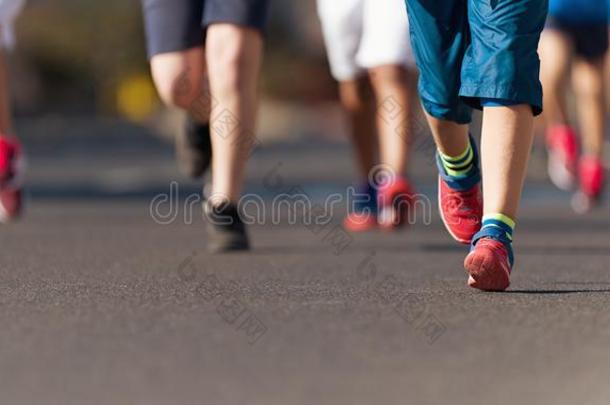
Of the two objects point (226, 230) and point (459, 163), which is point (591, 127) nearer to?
point (226, 230)

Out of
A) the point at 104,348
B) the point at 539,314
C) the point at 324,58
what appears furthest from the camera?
the point at 324,58

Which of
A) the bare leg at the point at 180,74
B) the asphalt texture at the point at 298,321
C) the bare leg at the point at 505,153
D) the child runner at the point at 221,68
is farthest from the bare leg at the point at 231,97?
the bare leg at the point at 505,153

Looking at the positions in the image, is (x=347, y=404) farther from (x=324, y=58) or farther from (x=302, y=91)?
(x=324, y=58)

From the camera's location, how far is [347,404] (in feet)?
10.4

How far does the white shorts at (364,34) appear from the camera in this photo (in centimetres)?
819

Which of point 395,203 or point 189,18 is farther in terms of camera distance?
point 395,203

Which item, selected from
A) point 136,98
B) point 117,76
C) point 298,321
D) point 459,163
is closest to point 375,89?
point 459,163

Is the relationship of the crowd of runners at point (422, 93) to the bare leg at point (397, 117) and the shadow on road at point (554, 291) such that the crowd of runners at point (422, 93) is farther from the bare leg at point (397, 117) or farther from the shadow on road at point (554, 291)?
the shadow on road at point (554, 291)

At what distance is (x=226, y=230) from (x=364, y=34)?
2.05 m

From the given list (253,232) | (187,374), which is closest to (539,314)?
(187,374)

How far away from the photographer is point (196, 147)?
7.66 m

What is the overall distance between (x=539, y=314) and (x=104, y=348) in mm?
1288

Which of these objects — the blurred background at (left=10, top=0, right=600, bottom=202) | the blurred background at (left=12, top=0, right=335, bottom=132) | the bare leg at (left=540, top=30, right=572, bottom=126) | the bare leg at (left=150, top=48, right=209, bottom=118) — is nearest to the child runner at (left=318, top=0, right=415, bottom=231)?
the bare leg at (left=150, top=48, right=209, bottom=118)

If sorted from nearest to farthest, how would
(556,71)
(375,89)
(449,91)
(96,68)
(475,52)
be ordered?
(475,52), (449,91), (375,89), (556,71), (96,68)
